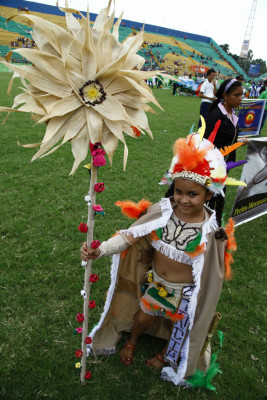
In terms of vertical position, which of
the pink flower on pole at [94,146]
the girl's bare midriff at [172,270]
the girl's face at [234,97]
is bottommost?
the girl's bare midriff at [172,270]

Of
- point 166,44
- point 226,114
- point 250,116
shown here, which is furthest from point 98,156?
point 166,44

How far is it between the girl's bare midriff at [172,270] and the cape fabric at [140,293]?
0.31 feet

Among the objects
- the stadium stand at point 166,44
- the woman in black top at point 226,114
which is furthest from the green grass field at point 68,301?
the stadium stand at point 166,44

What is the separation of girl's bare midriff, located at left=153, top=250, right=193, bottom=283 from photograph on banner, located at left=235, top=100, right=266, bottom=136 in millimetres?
7035

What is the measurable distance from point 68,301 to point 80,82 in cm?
231

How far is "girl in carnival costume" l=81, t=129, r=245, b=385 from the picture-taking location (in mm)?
1966

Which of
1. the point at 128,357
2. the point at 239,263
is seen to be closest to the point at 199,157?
the point at 128,357

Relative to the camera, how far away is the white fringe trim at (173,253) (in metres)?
2.12

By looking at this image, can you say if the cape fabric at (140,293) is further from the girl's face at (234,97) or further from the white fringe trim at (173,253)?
the girl's face at (234,97)

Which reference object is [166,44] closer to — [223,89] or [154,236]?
[223,89]

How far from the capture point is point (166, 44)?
5322 centimetres

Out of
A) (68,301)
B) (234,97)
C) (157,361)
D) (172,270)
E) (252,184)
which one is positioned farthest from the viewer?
(252,184)

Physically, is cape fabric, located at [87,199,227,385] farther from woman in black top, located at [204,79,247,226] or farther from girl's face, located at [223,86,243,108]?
girl's face, located at [223,86,243,108]

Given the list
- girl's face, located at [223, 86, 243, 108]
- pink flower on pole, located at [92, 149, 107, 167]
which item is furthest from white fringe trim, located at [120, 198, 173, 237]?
girl's face, located at [223, 86, 243, 108]
